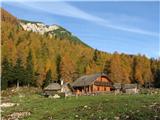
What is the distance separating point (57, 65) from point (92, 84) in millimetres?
56216

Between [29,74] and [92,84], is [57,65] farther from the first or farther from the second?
[92,84]

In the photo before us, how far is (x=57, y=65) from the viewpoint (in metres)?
157

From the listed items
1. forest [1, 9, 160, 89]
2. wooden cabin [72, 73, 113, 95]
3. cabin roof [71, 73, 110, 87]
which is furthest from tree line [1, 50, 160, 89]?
wooden cabin [72, 73, 113, 95]

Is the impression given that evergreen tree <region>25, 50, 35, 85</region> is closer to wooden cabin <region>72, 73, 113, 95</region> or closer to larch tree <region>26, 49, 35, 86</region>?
larch tree <region>26, 49, 35, 86</region>

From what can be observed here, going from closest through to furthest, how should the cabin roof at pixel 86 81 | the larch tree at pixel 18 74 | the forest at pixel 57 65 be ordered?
the cabin roof at pixel 86 81, the larch tree at pixel 18 74, the forest at pixel 57 65

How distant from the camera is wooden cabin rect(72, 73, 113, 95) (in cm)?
10165

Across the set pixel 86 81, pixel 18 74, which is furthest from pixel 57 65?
pixel 86 81

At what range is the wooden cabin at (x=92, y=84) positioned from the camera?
101650mm

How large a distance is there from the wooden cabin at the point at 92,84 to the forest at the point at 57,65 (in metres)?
22.8

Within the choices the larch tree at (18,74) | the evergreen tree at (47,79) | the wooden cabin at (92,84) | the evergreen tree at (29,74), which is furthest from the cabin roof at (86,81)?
the evergreen tree at (47,79)

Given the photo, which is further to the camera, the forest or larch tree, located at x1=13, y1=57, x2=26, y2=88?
the forest

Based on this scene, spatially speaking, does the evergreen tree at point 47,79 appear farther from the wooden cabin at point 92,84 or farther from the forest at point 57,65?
the wooden cabin at point 92,84

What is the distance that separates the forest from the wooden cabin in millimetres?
22801

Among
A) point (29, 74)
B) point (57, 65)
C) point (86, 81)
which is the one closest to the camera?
point (86, 81)
